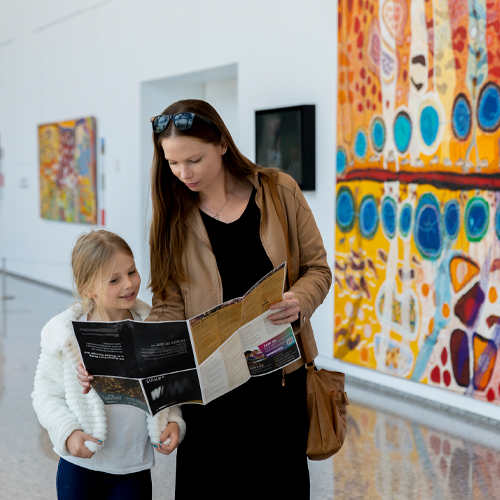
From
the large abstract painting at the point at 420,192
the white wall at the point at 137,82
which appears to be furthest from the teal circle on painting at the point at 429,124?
the white wall at the point at 137,82

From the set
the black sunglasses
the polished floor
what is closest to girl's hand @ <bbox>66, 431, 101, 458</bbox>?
the black sunglasses

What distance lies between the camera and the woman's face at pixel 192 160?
5.74 ft

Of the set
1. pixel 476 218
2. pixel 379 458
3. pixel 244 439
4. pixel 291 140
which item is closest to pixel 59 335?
pixel 244 439

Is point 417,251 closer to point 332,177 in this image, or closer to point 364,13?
point 332,177

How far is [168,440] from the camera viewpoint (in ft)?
6.03

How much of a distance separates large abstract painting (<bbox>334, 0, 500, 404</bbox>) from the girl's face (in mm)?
2548

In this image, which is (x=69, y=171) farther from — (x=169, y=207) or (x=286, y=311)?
(x=286, y=311)

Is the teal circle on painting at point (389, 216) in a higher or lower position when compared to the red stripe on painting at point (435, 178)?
lower

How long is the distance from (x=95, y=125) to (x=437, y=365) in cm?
567

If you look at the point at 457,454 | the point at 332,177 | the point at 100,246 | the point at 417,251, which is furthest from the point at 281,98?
the point at 100,246

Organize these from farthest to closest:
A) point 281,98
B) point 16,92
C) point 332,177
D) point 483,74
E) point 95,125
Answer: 1. point 16,92
2. point 95,125
3. point 281,98
4. point 332,177
5. point 483,74

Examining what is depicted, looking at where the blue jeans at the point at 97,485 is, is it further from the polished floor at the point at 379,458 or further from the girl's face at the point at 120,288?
the polished floor at the point at 379,458

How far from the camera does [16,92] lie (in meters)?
10.2

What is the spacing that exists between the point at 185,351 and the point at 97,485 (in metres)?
0.60
